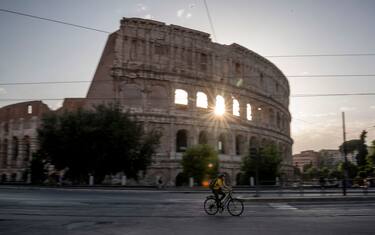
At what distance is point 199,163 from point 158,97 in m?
10.1

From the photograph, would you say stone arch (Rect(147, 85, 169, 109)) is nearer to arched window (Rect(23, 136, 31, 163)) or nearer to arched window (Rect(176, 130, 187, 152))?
arched window (Rect(176, 130, 187, 152))

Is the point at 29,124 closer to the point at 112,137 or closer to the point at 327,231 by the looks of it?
the point at 112,137

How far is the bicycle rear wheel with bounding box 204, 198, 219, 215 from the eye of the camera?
1139cm

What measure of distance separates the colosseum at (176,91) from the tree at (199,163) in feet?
15.1

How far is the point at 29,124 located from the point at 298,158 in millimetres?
148503

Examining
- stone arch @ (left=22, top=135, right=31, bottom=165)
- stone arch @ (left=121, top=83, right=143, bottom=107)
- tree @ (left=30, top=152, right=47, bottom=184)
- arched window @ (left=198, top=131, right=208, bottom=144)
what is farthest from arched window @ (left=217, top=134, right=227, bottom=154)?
stone arch @ (left=22, top=135, right=31, bottom=165)

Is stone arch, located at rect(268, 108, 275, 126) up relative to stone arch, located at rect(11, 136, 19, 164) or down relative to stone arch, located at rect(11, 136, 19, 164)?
up

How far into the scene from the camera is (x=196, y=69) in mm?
42062

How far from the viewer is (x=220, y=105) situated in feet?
142

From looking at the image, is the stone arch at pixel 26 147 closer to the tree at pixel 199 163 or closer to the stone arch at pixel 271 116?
the tree at pixel 199 163

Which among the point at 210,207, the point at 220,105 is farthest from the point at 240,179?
the point at 210,207

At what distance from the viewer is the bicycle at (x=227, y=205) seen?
36.7ft

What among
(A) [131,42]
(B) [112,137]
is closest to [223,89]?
(A) [131,42]

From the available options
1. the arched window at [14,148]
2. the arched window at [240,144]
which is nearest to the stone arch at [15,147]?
the arched window at [14,148]
